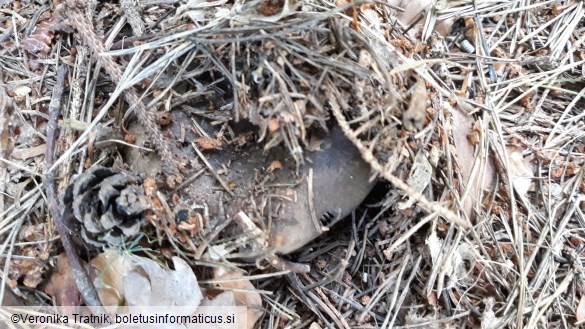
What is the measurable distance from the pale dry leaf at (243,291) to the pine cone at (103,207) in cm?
31

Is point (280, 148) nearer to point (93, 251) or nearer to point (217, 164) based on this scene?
point (217, 164)

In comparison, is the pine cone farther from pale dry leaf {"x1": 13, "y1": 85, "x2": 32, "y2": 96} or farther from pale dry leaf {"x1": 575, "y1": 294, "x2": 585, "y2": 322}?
pale dry leaf {"x1": 575, "y1": 294, "x2": 585, "y2": 322}

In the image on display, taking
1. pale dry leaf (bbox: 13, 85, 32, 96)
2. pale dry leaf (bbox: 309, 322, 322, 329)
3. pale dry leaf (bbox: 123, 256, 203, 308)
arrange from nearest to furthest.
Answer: pale dry leaf (bbox: 123, 256, 203, 308), pale dry leaf (bbox: 309, 322, 322, 329), pale dry leaf (bbox: 13, 85, 32, 96)

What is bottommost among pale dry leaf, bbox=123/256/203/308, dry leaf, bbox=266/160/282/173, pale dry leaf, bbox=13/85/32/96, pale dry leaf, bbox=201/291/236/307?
pale dry leaf, bbox=201/291/236/307

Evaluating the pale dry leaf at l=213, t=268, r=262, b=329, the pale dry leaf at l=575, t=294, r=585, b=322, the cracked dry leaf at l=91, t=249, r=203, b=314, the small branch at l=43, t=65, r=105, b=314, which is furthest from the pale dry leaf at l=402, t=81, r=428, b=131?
the small branch at l=43, t=65, r=105, b=314

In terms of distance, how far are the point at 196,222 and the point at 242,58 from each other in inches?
20.9

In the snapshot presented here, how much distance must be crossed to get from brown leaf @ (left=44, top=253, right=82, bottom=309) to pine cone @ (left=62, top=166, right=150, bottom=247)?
18 cm

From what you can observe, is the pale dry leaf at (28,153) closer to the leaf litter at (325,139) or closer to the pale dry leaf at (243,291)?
the leaf litter at (325,139)

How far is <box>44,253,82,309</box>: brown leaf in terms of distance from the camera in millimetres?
1529

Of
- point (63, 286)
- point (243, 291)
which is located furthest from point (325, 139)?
point (63, 286)

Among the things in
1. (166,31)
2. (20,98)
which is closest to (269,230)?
(166,31)

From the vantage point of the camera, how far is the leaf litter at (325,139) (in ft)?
4.58

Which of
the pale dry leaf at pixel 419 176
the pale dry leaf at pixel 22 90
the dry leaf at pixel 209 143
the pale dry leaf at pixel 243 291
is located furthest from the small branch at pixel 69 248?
the pale dry leaf at pixel 419 176

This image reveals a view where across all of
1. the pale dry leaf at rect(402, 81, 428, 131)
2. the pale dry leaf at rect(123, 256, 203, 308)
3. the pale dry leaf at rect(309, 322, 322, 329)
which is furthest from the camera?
the pale dry leaf at rect(309, 322, 322, 329)
